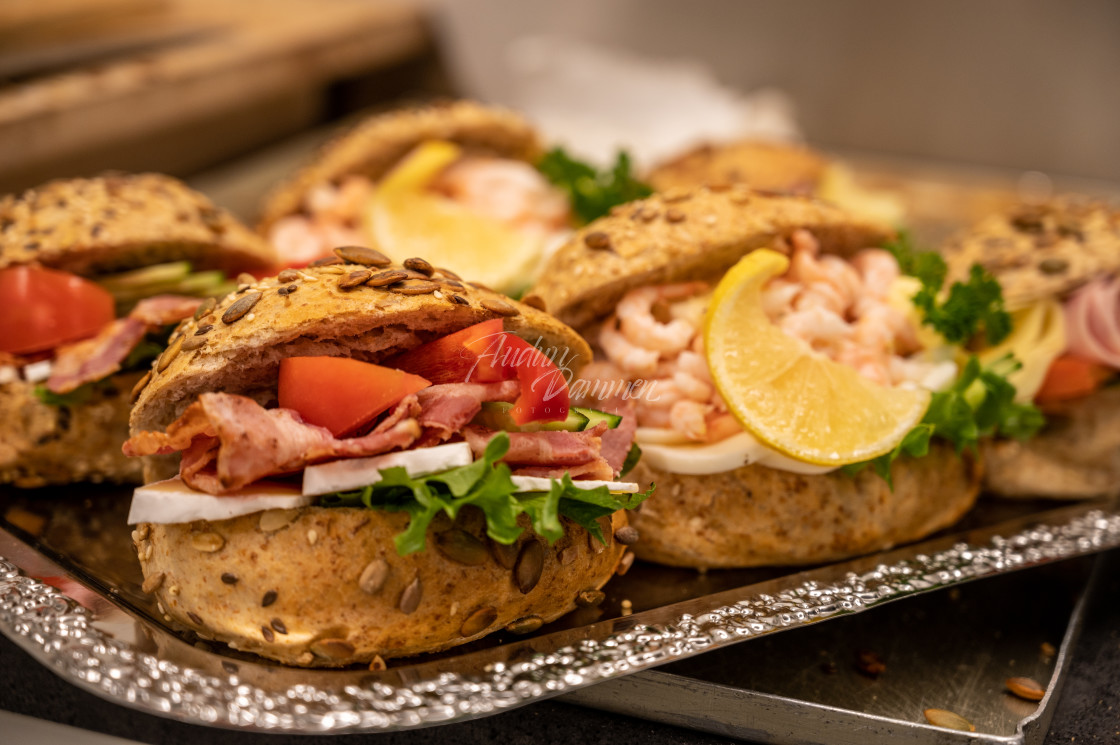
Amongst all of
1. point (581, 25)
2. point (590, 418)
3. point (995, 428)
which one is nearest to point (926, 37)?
point (581, 25)

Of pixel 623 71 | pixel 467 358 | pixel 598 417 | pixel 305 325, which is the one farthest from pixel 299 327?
pixel 623 71

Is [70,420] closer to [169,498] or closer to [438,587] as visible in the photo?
[169,498]

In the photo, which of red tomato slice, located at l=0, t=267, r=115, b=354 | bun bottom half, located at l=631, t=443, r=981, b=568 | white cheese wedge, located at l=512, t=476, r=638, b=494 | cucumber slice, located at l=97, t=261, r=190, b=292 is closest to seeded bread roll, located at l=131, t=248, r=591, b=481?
white cheese wedge, located at l=512, t=476, r=638, b=494

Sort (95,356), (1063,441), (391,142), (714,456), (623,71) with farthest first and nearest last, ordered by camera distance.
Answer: (623,71), (391,142), (1063,441), (95,356), (714,456)

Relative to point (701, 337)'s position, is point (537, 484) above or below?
below

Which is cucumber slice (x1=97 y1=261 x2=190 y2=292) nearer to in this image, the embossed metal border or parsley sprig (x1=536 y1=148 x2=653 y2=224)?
the embossed metal border

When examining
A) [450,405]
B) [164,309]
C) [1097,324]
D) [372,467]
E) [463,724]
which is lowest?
[463,724]

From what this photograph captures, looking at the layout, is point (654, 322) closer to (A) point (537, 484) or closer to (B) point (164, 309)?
(A) point (537, 484)

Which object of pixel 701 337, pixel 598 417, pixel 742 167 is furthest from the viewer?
pixel 742 167
